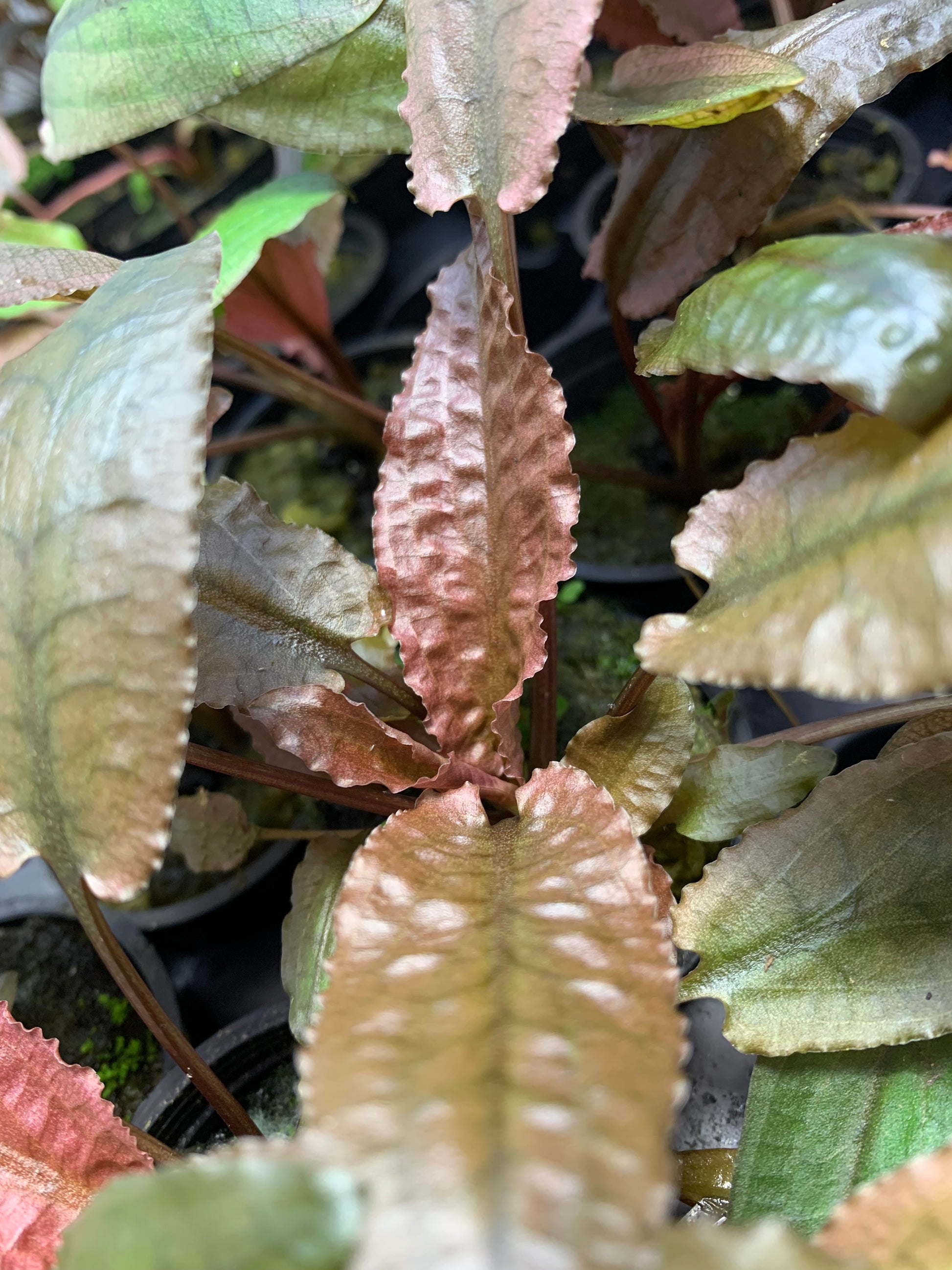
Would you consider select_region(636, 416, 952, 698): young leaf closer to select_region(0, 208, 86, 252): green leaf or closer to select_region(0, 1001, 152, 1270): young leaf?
select_region(0, 1001, 152, 1270): young leaf

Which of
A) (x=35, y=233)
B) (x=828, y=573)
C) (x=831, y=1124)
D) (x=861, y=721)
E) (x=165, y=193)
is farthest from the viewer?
(x=165, y=193)

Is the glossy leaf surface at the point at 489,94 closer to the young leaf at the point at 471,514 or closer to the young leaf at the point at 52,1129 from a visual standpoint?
the young leaf at the point at 471,514

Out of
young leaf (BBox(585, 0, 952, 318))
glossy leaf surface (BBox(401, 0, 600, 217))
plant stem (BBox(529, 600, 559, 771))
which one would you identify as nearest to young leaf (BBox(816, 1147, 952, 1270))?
plant stem (BBox(529, 600, 559, 771))

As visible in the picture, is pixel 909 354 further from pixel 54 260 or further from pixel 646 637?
pixel 54 260

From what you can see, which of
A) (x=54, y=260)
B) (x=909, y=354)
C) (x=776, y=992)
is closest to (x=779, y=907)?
(x=776, y=992)

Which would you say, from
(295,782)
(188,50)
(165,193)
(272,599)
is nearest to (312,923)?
(295,782)

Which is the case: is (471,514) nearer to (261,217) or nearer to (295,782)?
(295,782)
